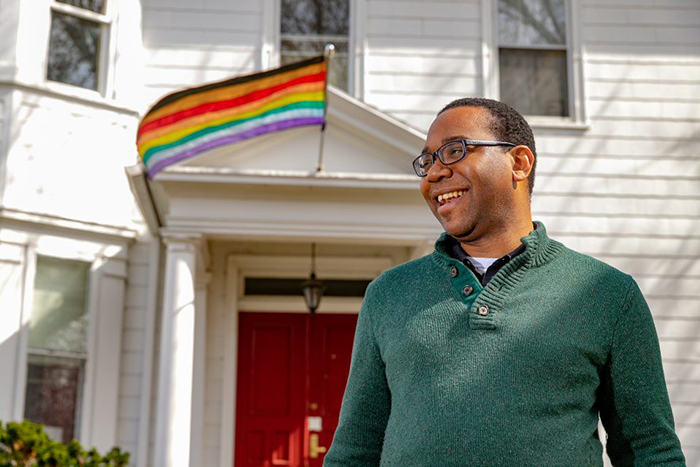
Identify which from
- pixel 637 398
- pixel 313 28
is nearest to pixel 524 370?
pixel 637 398

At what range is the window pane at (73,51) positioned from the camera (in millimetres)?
9297

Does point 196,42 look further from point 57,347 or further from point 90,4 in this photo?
point 57,347

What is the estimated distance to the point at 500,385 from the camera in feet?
5.91

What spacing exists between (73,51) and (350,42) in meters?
2.67

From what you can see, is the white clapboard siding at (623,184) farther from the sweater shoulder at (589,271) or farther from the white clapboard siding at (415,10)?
the sweater shoulder at (589,271)

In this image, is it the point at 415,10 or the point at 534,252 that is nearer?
the point at 534,252

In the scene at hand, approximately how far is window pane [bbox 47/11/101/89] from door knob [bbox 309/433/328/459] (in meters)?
3.92

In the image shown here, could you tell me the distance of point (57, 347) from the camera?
8.81 m

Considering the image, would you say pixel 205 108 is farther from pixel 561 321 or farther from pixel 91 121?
pixel 561 321

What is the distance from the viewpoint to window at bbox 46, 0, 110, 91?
30.6ft

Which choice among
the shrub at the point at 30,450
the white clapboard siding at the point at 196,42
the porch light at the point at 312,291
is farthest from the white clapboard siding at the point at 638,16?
the shrub at the point at 30,450

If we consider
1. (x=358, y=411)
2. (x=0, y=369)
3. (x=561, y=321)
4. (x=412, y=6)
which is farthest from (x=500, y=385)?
(x=412, y=6)

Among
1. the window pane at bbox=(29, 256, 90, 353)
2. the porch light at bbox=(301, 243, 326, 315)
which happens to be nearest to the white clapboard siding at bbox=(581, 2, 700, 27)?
the porch light at bbox=(301, 243, 326, 315)

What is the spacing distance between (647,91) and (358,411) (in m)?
8.53
